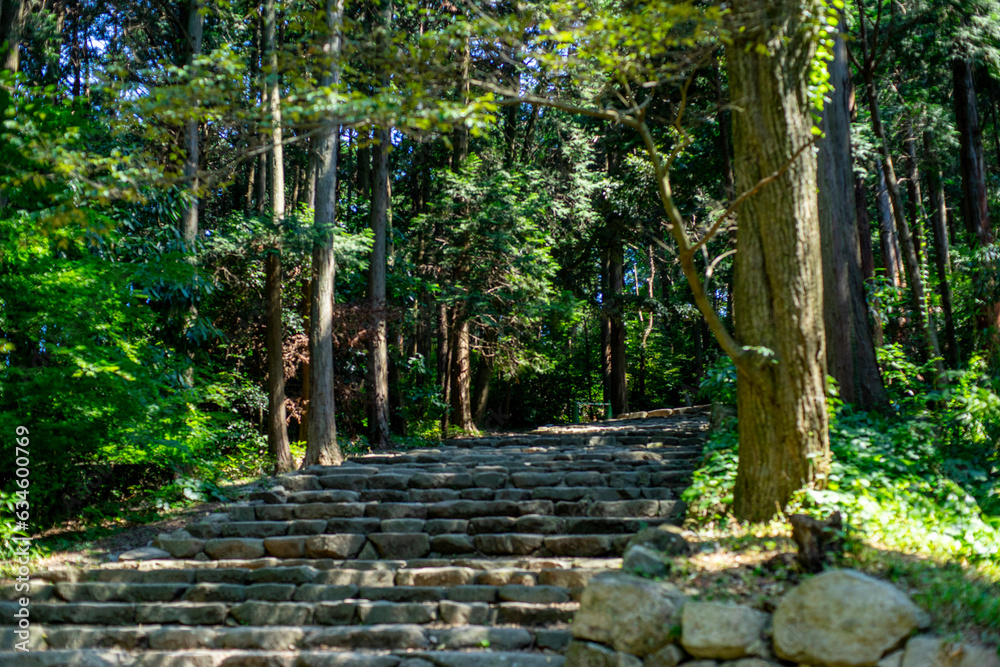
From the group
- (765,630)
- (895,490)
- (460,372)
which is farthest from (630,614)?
(460,372)

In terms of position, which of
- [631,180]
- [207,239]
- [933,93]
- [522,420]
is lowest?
[522,420]

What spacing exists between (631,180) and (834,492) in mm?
10809

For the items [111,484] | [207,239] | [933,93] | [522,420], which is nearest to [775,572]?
[111,484]

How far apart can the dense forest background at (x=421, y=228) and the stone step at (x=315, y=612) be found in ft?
5.44

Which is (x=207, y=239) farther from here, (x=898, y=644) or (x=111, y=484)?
(x=898, y=644)

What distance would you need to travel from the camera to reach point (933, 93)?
1596 cm

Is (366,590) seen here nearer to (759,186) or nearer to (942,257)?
(759,186)

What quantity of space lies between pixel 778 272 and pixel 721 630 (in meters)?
2.99

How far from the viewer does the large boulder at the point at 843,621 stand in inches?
143

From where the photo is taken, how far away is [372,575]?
6.19m

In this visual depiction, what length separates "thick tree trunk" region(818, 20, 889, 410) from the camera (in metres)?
8.52

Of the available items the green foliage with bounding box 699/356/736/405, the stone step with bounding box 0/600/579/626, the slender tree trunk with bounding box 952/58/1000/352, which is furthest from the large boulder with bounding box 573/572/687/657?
the slender tree trunk with bounding box 952/58/1000/352

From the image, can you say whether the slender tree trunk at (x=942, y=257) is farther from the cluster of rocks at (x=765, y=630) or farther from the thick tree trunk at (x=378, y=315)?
the thick tree trunk at (x=378, y=315)

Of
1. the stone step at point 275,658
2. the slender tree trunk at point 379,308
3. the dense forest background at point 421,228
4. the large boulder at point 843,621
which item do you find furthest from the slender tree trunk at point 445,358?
the large boulder at point 843,621
